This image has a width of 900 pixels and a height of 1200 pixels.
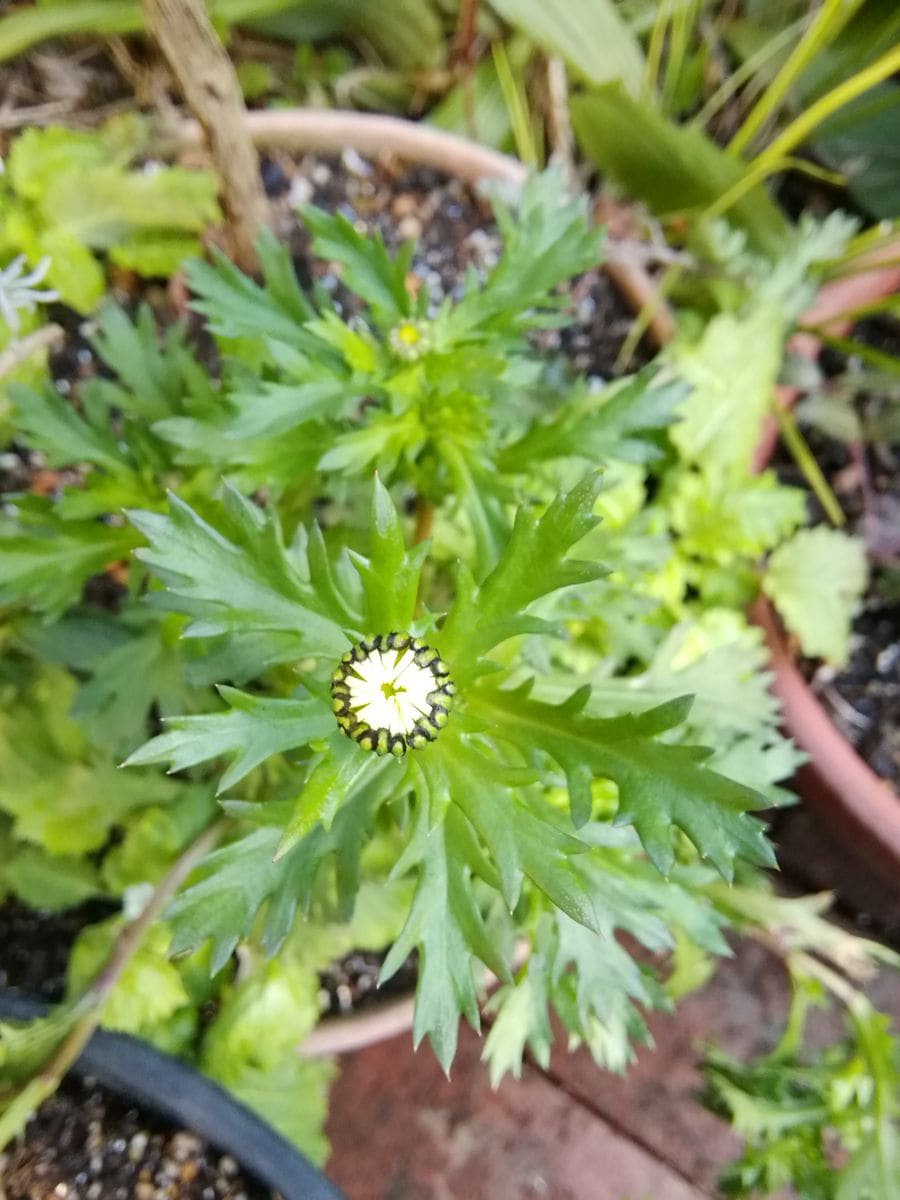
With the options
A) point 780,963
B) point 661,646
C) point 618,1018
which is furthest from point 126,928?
point 780,963

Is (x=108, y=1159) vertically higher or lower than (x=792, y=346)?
lower

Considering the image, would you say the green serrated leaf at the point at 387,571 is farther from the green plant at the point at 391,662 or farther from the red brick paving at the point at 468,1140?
the red brick paving at the point at 468,1140

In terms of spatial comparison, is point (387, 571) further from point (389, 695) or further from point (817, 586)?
point (817, 586)

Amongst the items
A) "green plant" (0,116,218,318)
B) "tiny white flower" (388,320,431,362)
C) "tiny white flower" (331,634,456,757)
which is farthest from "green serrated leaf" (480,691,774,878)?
"green plant" (0,116,218,318)

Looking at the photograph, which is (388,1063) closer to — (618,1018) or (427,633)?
(618,1018)

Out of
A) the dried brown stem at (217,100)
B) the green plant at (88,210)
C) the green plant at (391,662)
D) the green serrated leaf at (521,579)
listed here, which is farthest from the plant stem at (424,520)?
the green plant at (88,210)

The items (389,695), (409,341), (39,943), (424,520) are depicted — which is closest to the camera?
(389,695)

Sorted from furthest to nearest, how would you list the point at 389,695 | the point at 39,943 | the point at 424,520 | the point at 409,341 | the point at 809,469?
the point at 809,469
the point at 39,943
the point at 424,520
the point at 409,341
the point at 389,695

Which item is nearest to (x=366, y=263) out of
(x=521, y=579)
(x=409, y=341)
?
(x=409, y=341)
